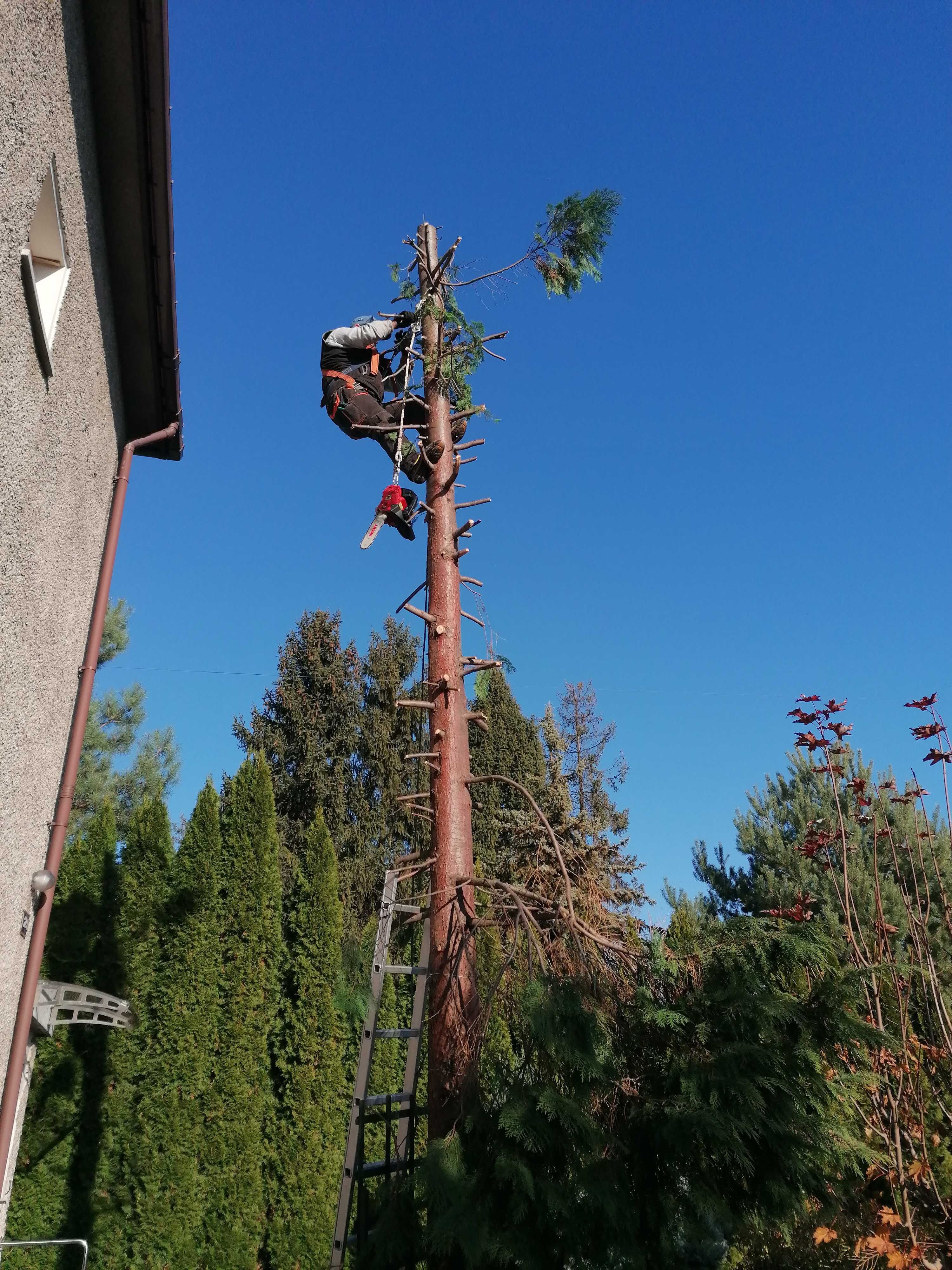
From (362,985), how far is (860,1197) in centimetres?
307

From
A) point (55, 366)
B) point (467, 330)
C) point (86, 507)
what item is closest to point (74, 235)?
point (55, 366)

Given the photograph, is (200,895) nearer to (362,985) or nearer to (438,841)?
(362,985)

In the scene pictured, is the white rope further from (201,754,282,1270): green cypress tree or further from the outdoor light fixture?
(201,754,282,1270): green cypress tree

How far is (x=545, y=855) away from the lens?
4828 millimetres

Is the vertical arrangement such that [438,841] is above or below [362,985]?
above

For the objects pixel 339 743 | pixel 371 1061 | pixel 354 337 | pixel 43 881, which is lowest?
pixel 371 1061

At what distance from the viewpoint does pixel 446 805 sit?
426cm

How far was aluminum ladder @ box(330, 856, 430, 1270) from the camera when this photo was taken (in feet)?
12.1

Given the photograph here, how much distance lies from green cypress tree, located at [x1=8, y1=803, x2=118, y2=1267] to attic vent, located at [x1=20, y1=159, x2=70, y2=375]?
5.07 metres

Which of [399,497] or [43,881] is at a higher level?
[399,497]

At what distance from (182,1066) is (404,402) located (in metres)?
5.76

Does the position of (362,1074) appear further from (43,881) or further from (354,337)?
(354,337)

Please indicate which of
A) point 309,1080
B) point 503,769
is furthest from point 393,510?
point 503,769

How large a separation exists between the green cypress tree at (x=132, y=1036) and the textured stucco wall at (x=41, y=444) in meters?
3.22
